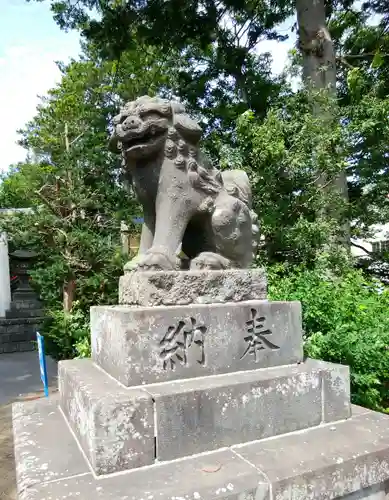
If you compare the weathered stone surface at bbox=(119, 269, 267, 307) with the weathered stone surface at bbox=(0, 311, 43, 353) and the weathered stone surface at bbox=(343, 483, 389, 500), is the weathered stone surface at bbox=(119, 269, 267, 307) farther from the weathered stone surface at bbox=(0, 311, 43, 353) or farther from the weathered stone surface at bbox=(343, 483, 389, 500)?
the weathered stone surface at bbox=(0, 311, 43, 353)

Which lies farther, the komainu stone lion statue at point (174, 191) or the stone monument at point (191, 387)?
the komainu stone lion statue at point (174, 191)

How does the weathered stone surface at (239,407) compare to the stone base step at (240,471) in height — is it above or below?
above

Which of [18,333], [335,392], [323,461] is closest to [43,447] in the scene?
[323,461]

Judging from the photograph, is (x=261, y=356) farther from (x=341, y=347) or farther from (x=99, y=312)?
(x=341, y=347)

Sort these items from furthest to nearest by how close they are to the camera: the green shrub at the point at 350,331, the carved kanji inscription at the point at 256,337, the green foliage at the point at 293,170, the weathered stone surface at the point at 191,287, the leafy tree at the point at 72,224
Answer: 1. the leafy tree at the point at 72,224
2. the green foliage at the point at 293,170
3. the green shrub at the point at 350,331
4. the carved kanji inscription at the point at 256,337
5. the weathered stone surface at the point at 191,287

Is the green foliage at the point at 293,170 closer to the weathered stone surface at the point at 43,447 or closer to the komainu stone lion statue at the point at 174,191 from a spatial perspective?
the komainu stone lion statue at the point at 174,191

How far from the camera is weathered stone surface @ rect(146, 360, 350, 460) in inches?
70.7

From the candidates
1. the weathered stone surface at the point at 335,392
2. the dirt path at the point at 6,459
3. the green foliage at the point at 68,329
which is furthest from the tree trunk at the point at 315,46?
the dirt path at the point at 6,459

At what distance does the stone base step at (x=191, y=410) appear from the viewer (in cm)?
170

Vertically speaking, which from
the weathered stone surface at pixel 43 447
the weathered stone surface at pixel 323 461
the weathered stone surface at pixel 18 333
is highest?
the weathered stone surface at pixel 43 447

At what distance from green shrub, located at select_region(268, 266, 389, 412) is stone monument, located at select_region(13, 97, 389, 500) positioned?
0.94m

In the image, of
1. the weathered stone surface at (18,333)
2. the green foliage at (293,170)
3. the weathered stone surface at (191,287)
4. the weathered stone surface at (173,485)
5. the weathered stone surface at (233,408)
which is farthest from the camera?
the weathered stone surface at (18,333)

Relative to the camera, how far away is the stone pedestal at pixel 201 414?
166 cm

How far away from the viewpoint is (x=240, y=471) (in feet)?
5.58
